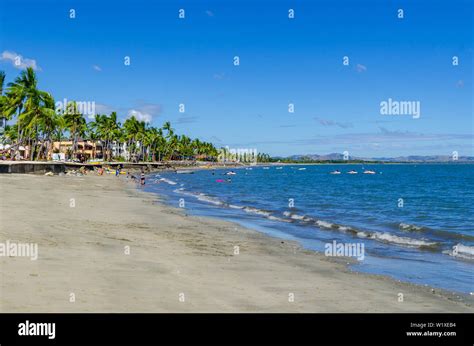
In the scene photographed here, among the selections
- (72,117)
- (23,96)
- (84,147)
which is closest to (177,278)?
(23,96)

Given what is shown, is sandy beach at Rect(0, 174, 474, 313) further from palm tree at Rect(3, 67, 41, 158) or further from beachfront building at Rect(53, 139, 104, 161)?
beachfront building at Rect(53, 139, 104, 161)

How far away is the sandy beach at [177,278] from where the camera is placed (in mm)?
8961

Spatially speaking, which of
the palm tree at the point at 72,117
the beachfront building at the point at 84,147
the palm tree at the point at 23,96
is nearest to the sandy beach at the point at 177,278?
the palm tree at the point at 23,96

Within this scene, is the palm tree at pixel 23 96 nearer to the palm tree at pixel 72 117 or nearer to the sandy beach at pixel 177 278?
the palm tree at pixel 72 117

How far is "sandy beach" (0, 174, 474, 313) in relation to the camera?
8961 mm

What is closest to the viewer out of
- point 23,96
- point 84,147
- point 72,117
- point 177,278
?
point 177,278

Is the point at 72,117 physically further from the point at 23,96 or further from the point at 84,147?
the point at 84,147

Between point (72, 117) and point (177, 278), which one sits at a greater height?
point (72, 117)

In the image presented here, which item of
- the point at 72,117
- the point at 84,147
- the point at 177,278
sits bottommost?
the point at 177,278

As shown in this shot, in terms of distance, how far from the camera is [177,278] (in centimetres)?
1142
